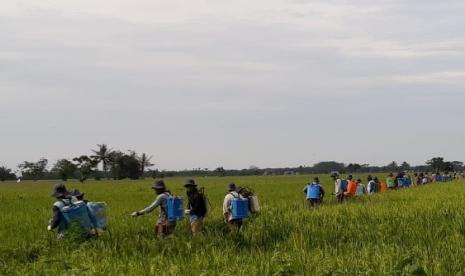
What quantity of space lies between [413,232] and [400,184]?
28821 mm

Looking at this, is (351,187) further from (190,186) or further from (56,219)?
(56,219)

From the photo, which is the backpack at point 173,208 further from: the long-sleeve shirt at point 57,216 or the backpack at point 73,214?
the long-sleeve shirt at point 57,216

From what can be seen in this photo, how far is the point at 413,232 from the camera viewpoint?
1222 cm

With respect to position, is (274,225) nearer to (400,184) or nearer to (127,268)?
(127,268)

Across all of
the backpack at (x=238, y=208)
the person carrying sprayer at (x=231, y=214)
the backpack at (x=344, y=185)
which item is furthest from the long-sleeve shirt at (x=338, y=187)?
the backpack at (x=238, y=208)

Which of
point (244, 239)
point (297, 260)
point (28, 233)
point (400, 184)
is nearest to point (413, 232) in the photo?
point (244, 239)

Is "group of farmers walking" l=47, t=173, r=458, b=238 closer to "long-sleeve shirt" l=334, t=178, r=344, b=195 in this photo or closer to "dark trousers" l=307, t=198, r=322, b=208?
"dark trousers" l=307, t=198, r=322, b=208

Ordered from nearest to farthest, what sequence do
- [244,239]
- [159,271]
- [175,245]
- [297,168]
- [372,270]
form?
[372,270], [159,271], [175,245], [244,239], [297,168]

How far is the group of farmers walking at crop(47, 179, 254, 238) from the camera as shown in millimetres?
10602

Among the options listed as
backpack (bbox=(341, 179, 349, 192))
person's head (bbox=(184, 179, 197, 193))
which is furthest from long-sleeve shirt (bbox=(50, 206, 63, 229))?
backpack (bbox=(341, 179, 349, 192))

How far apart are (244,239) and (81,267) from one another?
13.5ft

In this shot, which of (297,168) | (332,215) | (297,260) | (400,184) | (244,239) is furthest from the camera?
(297,168)

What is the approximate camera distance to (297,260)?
874cm

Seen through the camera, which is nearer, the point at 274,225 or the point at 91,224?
the point at 91,224
